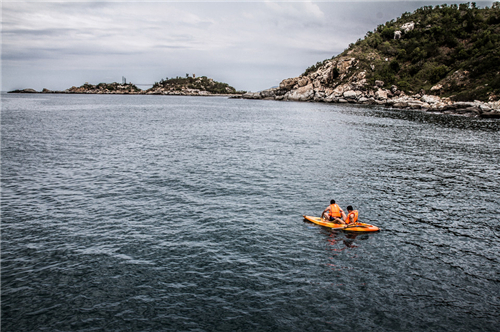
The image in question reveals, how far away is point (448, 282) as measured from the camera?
57.5 feet

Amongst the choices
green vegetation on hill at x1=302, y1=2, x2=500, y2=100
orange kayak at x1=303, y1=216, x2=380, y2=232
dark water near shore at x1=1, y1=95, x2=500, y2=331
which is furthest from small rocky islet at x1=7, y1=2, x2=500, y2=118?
orange kayak at x1=303, y1=216, x2=380, y2=232

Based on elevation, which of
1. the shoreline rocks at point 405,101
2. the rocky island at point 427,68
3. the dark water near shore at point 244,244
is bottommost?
the dark water near shore at point 244,244

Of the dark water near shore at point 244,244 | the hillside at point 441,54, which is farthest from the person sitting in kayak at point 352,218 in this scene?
the hillside at point 441,54

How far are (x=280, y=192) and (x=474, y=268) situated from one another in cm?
1688

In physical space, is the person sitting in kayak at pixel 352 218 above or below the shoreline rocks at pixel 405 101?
below

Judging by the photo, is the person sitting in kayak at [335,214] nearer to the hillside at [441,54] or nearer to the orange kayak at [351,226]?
the orange kayak at [351,226]

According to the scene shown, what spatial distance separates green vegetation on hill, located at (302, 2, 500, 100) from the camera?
120m

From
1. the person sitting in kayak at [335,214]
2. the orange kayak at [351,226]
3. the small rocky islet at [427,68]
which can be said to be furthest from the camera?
the small rocky islet at [427,68]

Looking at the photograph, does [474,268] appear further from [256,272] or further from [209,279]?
[209,279]

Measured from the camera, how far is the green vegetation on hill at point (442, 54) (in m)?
→ 120

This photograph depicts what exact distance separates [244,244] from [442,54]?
173301 mm

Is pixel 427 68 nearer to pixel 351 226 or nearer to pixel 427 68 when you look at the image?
pixel 427 68

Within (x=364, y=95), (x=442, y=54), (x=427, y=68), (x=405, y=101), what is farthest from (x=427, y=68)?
(x=364, y=95)

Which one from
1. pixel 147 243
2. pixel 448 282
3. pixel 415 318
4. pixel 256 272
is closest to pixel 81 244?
pixel 147 243
